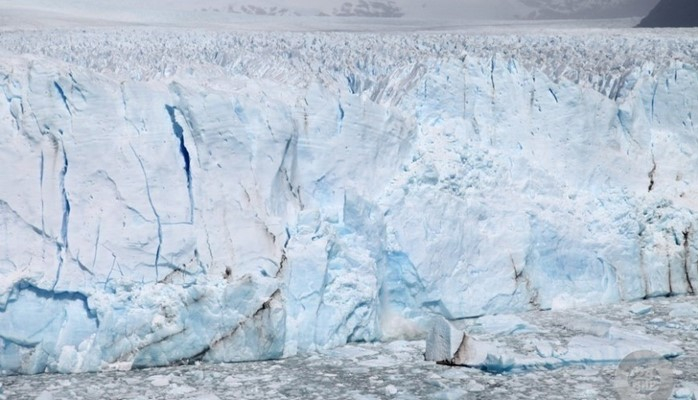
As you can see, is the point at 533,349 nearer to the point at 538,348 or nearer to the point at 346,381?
the point at 538,348

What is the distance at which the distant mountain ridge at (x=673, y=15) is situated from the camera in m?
15.8

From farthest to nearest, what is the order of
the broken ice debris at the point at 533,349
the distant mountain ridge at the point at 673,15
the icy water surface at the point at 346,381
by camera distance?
1. the distant mountain ridge at the point at 673,15
2. the broken ice debris at the point at 533,349
3. the icy water surface at the point at 346,381

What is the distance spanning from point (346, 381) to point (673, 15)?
1394 centimetres

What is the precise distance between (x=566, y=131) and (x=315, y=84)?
193 centimetres

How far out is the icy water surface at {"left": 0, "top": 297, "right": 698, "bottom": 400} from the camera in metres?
4.39

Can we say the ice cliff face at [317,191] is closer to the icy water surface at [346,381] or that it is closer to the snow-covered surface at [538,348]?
the icy water surface at [346,381]

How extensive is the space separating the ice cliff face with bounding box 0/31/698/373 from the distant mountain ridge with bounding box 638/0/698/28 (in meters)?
9.61

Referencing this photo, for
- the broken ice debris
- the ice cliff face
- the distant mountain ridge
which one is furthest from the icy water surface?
the distant mountain ridge

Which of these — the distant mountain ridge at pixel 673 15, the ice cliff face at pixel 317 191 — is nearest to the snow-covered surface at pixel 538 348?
the ice cliff face at pixel 317 191

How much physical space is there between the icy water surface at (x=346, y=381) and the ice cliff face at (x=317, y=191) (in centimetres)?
19

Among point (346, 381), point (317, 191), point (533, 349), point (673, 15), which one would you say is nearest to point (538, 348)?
point (533, 349)

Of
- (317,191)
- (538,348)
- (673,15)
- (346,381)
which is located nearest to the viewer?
(346,381)

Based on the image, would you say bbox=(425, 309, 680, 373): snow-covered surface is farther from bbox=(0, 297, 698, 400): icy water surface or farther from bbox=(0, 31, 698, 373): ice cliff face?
bbox=(0, 31, 698, 373): ice cliff face

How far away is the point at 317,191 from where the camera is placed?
5539mm
